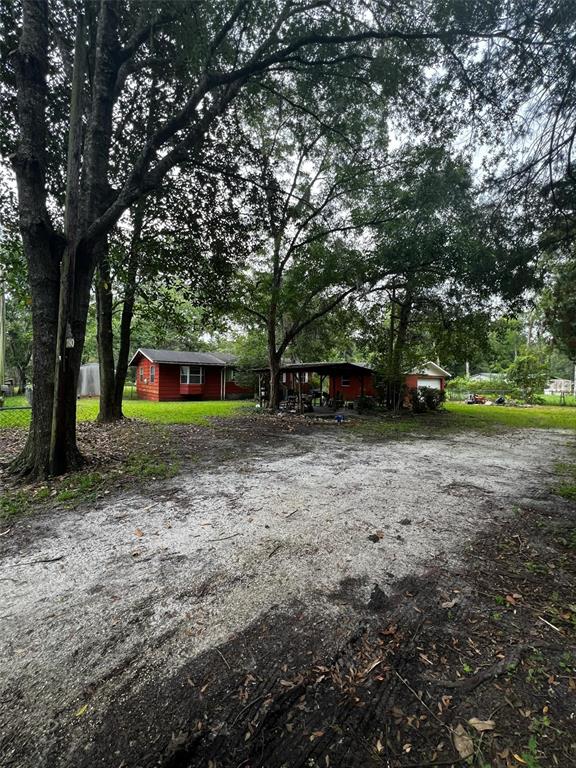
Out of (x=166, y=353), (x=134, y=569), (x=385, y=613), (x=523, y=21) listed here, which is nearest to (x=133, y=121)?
(x=523, y=21)

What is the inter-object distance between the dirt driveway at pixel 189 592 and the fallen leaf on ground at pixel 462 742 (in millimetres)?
542

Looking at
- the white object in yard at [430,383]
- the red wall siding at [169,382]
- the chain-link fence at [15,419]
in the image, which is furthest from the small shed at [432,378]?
the chain-link fence at [15,419]

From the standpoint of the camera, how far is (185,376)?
21625 mm

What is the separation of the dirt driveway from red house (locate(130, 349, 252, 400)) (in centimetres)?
1689

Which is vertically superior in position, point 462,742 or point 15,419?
point 15,419

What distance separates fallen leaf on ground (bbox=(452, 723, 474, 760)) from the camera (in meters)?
1.38

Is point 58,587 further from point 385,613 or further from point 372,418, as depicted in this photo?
point 372,418

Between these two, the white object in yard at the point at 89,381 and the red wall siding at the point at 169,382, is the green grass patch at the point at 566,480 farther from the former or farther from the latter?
the white object in yard at the point at 89,381

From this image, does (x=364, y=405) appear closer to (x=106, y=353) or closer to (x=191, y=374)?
(x=191, y=374)

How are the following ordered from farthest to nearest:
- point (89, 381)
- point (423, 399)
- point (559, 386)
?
point (559, 386) → point (89, 381) → point (423, 399)

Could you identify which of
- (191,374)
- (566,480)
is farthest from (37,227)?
(191,374)

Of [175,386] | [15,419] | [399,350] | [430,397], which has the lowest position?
[15,419]

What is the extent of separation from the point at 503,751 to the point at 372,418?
530 inches

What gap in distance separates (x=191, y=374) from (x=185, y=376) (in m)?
0.41
